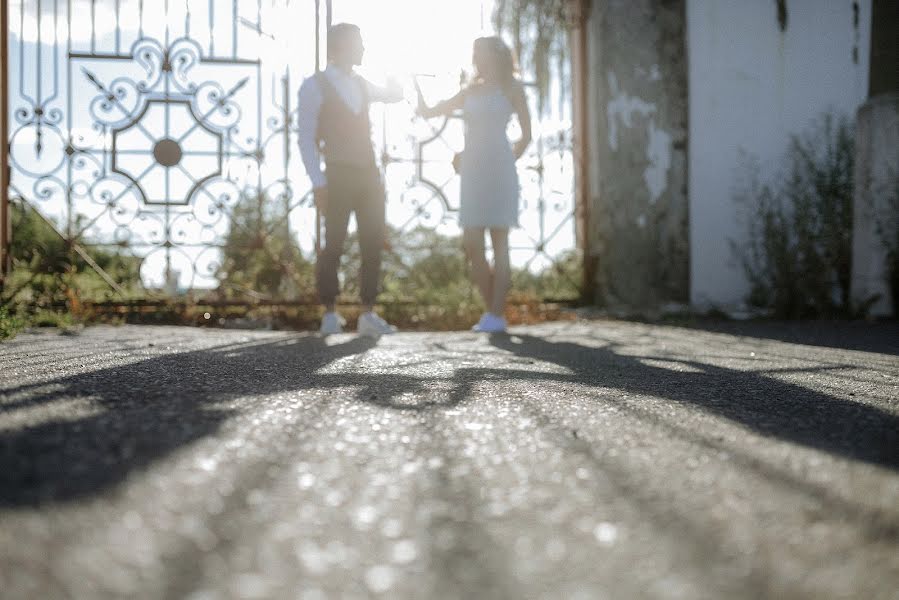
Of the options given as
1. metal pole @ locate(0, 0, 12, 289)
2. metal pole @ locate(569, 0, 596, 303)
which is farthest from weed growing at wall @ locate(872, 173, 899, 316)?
metal pole @ locate(0, 0, 12, 289)

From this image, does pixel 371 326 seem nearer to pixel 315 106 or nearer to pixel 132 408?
pixel 315 106

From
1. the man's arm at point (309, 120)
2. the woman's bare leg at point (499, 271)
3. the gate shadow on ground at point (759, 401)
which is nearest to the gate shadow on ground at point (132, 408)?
the gate shadow on ground at point (759, 401)

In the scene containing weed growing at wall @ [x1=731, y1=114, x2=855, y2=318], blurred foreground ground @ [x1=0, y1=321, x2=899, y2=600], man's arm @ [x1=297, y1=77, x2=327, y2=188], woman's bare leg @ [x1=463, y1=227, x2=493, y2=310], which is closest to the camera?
blurred foreground ground @ [x1=0, y1=321, x2=899, y2=600]

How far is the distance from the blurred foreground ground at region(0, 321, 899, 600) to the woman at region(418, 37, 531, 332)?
2.21 m

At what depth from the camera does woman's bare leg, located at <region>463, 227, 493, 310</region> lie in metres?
4.33

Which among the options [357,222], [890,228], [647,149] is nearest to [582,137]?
[647,149]

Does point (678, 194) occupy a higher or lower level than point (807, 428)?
higher

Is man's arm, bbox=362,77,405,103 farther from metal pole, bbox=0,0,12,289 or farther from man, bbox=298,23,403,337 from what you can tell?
metal pole, bbox=0,0,12,289

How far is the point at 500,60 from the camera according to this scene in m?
4.17

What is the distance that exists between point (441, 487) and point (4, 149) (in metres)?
5.31

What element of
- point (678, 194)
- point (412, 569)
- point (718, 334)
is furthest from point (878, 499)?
point (678, 194)

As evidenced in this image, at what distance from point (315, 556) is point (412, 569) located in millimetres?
115

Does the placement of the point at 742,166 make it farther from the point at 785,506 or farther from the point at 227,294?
the point at 785,506

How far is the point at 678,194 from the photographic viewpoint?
5535mm
